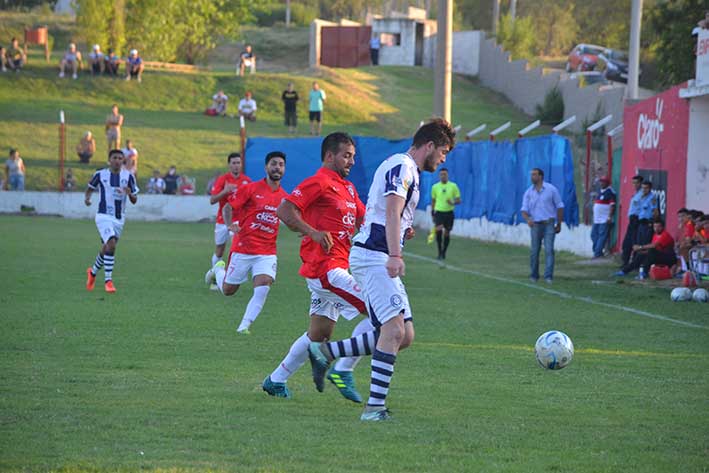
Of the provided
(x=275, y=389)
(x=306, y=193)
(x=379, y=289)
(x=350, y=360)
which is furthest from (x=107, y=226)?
(x=379, y=289)

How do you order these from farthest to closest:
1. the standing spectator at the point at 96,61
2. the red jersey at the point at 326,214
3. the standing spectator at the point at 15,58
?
the standing spectator at the point at 96,61
the standing spectator at the point at 15,58
the red jersey at the point at 326,214

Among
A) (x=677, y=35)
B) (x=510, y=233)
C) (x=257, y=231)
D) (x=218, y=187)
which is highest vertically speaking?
(x=677, y=35)

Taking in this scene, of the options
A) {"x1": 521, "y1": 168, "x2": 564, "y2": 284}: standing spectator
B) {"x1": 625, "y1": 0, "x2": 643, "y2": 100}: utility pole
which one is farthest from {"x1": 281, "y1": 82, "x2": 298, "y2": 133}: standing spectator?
{"x1": 521, "y1": 168, "x2": 564, "y2": 284}: standing spectator

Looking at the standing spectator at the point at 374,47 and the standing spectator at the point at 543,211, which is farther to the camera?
the standing spectator at the point at 374,47

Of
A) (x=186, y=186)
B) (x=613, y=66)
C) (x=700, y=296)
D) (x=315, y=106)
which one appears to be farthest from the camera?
(x=613, y=66)

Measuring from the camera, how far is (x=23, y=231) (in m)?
28.4

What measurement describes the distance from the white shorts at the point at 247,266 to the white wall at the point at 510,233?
13.1 m

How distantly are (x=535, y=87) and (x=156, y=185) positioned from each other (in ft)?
87.0

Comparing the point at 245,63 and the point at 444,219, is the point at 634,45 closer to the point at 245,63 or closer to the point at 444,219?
the point at 444,219

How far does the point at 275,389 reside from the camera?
8.05 m

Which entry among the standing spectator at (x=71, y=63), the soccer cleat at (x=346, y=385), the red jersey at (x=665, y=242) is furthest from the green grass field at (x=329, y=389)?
the standing spectator at (x=71, y=63)

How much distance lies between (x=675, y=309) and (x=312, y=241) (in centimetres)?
859

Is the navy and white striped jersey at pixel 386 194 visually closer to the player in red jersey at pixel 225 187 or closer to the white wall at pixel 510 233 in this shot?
the player in red jersey at pixel 225 187

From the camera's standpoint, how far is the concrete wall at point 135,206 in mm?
36594
